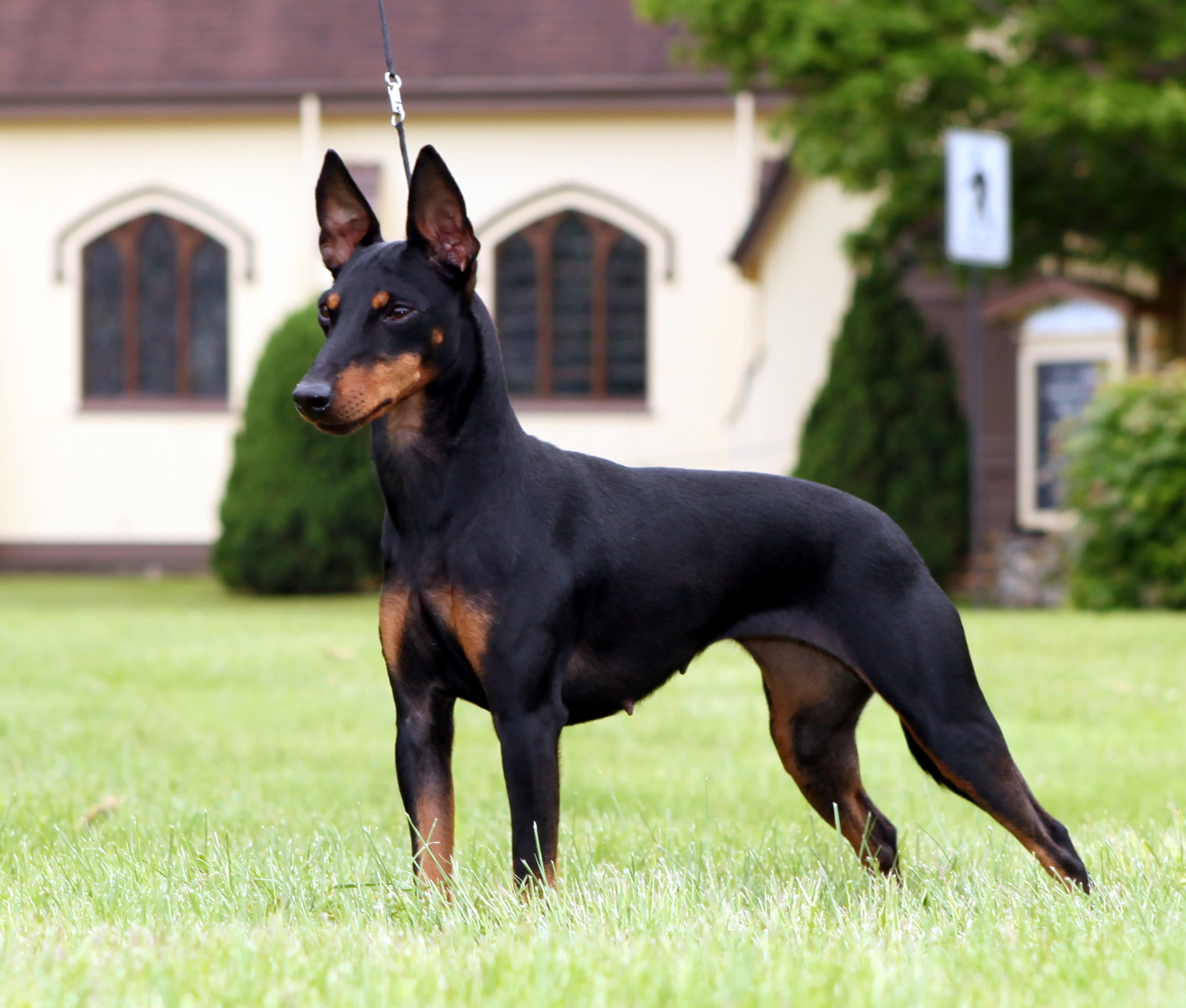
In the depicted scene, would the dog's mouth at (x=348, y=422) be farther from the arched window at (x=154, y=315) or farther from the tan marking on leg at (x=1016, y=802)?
the arched window at (x=154, y=315)

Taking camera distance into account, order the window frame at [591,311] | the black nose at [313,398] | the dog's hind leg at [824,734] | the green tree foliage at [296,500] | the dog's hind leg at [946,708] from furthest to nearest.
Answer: the window frame at [591,311]
the green tree foliage at [296,500]
the dog's hind leg at [824,734]
the dog's hind leg at [946,708]
the black nose at [313,398]

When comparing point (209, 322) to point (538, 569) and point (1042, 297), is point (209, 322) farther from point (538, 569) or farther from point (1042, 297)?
point (538, 569)

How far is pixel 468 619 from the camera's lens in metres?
3.39

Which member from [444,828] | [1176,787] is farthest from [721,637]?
[1176,787]

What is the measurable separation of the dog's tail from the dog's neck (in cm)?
116

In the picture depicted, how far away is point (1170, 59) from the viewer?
42.5ft

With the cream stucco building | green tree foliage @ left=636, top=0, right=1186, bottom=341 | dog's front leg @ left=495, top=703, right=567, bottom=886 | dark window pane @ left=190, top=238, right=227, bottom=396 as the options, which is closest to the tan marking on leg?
dog's front leg @ left=495, top=703, right=567, bottom=886

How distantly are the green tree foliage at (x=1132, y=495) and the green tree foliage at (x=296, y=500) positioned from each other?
768 cm

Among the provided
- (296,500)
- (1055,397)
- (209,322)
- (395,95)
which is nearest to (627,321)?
(209,322)

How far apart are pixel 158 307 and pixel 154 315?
4.7 inches

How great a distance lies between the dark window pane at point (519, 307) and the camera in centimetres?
2288

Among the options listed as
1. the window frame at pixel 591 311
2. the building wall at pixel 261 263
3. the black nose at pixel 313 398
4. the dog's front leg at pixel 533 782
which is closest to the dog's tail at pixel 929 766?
the dog's front leg at pixel 533 782

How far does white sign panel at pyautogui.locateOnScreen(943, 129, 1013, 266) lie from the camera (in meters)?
13.0

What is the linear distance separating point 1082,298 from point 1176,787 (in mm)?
11649
